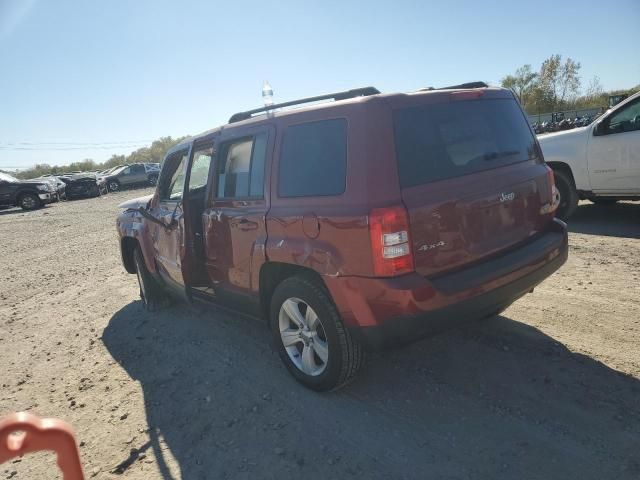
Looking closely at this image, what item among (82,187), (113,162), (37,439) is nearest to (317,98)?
(37,439)

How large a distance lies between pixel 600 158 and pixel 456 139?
187 inches

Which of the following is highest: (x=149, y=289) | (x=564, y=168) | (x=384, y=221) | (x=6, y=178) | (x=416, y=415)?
(x=6, y=178)

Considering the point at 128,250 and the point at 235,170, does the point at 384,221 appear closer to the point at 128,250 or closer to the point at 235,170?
the point at 235,170

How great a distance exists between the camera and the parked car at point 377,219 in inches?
100.0

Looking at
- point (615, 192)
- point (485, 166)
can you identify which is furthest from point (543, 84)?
point (485, 166)

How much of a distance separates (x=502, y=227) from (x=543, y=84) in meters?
71.2

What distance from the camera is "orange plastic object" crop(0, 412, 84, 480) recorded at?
1.24m

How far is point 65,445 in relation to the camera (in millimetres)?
1328

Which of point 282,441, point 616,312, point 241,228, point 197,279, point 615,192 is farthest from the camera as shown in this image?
point 615,192

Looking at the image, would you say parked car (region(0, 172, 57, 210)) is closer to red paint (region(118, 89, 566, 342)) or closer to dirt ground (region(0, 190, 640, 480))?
dirt ground (region(0, 190, 640, 480))

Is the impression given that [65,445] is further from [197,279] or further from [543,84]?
[543,84]

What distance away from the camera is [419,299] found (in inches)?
98.3

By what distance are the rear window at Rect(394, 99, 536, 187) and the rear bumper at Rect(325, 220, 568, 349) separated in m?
0.60

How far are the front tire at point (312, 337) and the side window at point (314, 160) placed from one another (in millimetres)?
617
